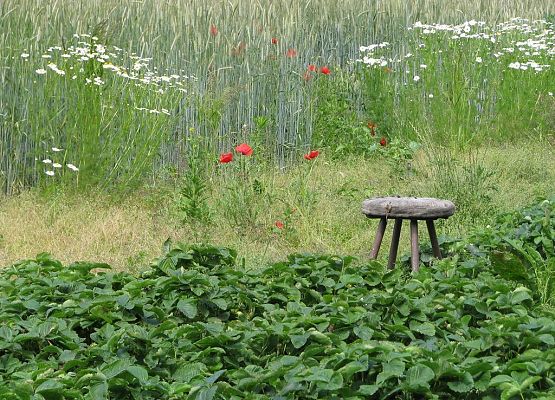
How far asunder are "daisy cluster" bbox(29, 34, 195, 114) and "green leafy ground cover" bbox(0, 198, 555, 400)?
2.89 m

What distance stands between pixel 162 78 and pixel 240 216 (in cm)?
168

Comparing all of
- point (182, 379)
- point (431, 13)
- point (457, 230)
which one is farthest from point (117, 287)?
point (431, 13)

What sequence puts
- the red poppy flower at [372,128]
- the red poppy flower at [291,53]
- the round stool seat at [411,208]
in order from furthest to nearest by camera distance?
the red poppy flower at [372,128], the red poppy flower at [291,53], the round stool seat at [411,208]

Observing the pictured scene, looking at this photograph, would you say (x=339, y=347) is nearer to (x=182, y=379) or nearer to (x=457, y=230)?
(x=182, y=379)

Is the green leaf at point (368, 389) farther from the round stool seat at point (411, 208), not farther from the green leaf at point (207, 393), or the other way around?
the round stool seat at point (411, 208)

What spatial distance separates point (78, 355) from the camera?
4113 millimetres

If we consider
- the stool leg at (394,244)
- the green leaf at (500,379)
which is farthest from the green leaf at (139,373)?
the stool leg at (394,244)

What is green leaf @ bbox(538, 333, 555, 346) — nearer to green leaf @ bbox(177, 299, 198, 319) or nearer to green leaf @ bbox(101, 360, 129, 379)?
green leaf @ bbox(177, 299, 198, 319)

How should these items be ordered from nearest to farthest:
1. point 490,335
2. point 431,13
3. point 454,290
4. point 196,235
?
point 490,335 → point 454,290 → point 196,235 → point 431,13

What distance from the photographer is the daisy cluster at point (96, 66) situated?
7.88m

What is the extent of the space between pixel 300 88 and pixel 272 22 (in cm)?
76

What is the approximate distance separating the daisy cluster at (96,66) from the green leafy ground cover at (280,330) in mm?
2886

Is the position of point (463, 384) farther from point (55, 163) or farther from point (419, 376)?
point (55, 163)

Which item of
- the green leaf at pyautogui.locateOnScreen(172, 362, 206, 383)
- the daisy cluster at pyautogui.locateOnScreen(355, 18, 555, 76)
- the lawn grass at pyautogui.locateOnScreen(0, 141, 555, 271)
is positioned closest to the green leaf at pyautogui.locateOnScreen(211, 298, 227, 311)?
the green leaf at pyautogui.locateOnScreen(172, 362, 206, 383)
